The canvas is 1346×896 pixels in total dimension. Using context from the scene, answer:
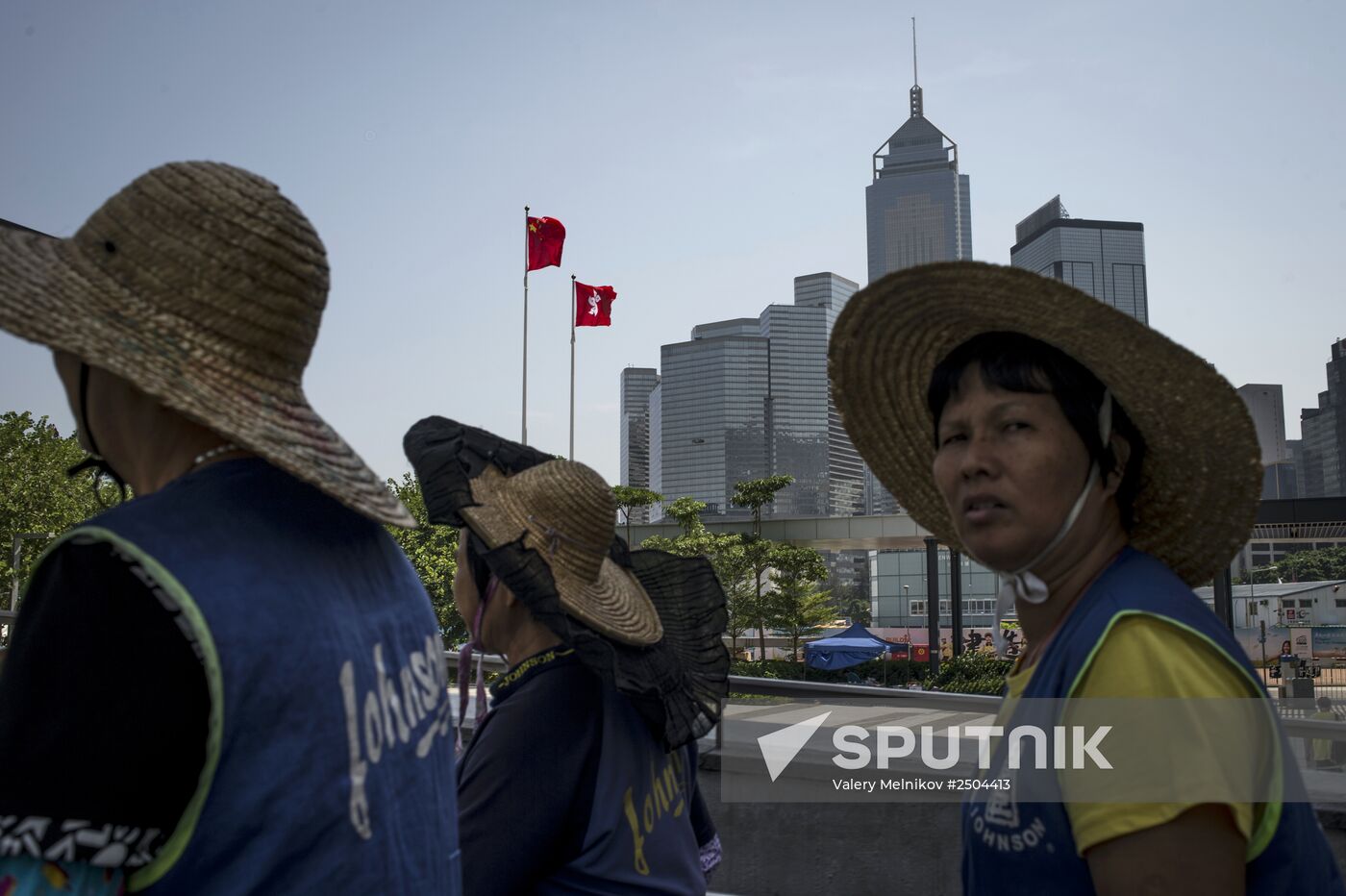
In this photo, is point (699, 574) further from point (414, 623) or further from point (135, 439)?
point (135, 439)

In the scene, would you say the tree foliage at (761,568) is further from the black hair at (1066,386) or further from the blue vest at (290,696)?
the blue vest at (290,696)

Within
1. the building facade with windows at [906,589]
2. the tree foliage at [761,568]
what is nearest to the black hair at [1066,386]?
the tree foliage at [761,568]

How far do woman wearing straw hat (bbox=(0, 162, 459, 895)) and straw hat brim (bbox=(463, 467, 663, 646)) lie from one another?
115 cm

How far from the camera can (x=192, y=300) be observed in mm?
1216

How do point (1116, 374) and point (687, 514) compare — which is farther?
point (687, 514)

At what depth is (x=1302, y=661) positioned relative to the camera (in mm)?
34031

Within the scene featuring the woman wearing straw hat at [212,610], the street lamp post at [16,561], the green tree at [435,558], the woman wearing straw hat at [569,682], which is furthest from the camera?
the green tree at [435,558]

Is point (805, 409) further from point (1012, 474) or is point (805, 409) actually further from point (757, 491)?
point (1012, 474)

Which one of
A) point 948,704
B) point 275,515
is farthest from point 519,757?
point 948,704

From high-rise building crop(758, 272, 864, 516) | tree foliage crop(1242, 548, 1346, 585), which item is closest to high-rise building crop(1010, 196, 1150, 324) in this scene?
high-rise building crop(758, 272, 864, 516)

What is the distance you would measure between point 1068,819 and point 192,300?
4.24ft

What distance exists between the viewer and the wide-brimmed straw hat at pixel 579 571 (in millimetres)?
2459

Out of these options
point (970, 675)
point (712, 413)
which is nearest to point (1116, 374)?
point (970, 675)

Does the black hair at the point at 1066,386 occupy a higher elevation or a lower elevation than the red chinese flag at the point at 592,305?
lower
